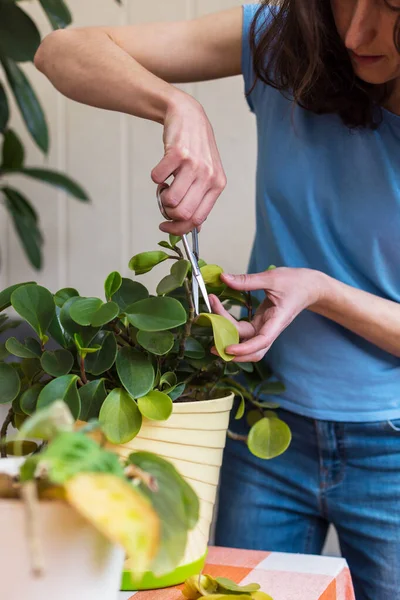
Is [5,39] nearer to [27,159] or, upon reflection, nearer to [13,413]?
[27,159]

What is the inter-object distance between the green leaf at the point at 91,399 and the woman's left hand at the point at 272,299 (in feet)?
0.50

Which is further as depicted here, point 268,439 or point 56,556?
point 268,439

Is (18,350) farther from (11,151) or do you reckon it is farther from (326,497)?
(11,151)

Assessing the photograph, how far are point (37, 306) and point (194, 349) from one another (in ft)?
0.53

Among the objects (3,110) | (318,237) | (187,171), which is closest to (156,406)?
(187,171)

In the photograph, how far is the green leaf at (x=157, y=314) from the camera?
0.57 m

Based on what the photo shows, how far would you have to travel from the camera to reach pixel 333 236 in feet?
2.91

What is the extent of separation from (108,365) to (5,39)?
Answer: 109cm

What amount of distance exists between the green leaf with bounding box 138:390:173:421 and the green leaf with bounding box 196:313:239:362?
0.07 meters

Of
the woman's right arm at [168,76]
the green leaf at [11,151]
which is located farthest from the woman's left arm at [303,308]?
the green leaf at [11,151]

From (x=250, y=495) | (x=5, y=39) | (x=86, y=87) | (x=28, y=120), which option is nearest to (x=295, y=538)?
(x=250, y=495)

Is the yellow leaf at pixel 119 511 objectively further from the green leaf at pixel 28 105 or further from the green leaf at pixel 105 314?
the green leaf at pixel 28 105

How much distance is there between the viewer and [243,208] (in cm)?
145

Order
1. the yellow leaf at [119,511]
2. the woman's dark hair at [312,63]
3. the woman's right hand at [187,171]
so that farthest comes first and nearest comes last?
1. the woman's dark hair at [312,63]
2. the woman's right hand at [187,171]
3. the yellow leaf at [119,511]
